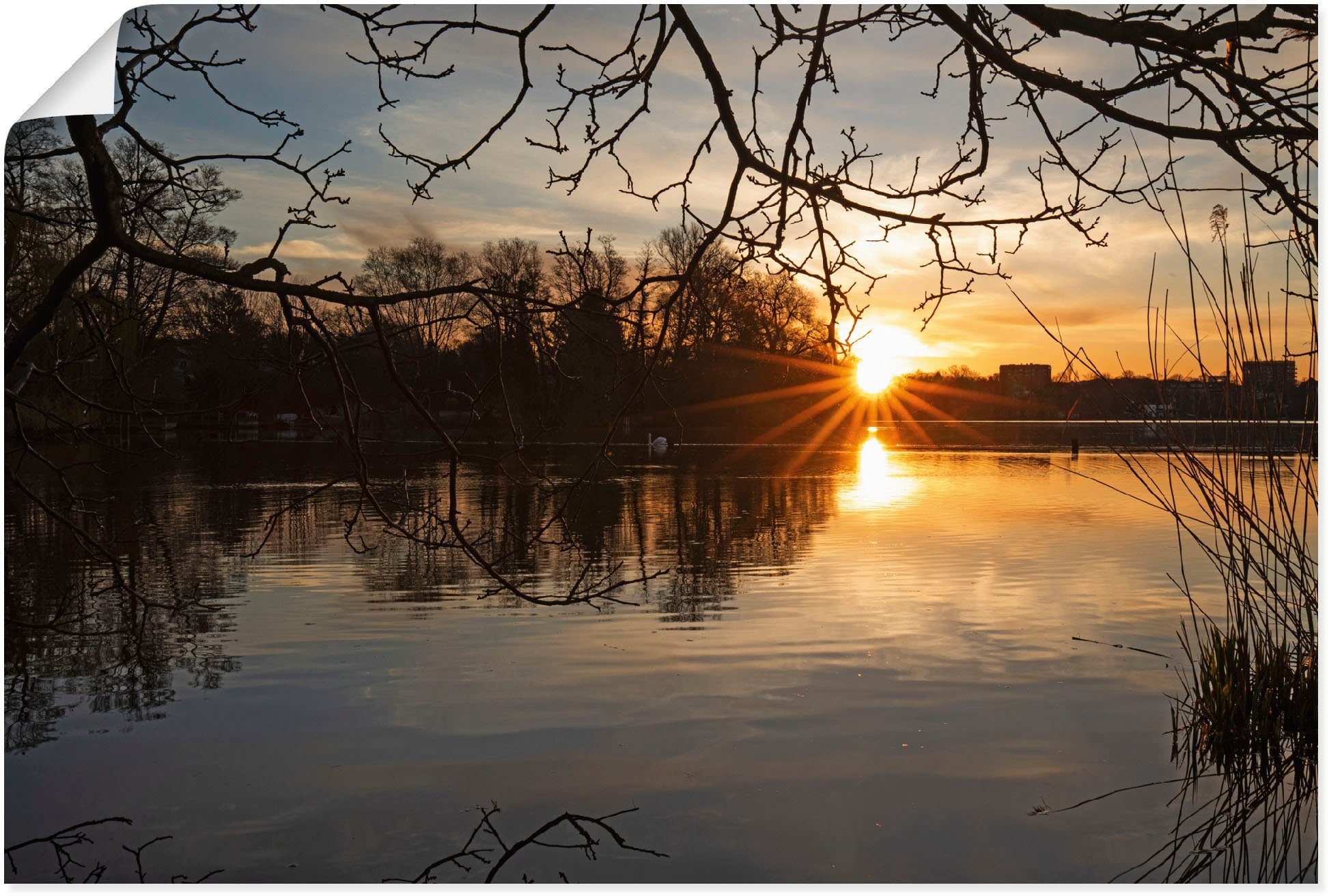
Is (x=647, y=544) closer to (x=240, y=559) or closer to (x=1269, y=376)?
(x=240, y=559)

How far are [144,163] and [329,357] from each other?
254cm

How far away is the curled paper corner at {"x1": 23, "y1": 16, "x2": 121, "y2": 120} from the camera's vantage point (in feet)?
10.1

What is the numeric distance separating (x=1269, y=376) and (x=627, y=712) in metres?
3.12

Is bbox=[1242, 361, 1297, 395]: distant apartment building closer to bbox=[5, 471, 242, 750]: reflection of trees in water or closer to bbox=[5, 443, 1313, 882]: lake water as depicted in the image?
bbox=[5, 443, 1313, 882]: lake water

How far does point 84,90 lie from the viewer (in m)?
3.11

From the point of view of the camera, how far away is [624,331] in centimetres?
325

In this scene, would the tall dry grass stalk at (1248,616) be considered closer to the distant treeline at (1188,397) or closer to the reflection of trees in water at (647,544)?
the distant treeline at (1188,397)

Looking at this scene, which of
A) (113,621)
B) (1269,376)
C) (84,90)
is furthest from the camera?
(113,621)

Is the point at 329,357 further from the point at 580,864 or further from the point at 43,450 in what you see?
the point at 43,450

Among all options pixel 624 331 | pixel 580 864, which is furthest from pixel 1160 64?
pixel 580 864

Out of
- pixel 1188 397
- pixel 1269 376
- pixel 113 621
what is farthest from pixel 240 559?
pixel 1269 376

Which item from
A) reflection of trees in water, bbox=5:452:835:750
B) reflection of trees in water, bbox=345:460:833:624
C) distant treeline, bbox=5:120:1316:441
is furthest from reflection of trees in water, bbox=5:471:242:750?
reflection of trees in water, bbox=345:460:833:624

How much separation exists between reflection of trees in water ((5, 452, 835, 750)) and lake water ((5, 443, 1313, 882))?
0.17 ft

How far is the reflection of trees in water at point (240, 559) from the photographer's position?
5.73 m
